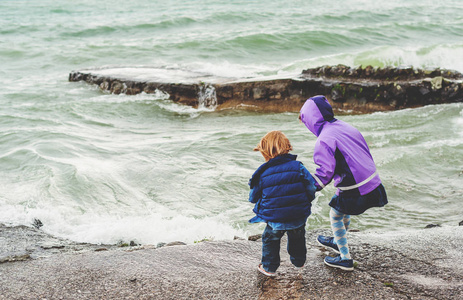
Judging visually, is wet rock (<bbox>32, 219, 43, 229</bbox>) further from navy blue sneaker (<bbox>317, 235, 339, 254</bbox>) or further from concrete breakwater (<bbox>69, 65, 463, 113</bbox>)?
concrete breakwater (<bbox>69, 65, 463, 113</bbox>)

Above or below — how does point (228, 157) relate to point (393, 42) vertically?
below

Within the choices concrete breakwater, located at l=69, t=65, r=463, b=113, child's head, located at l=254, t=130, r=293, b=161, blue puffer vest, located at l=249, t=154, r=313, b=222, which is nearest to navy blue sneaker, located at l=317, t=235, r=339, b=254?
blue puffer vest, located at l=249, t=154, r=313, b=222

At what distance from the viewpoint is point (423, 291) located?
3.53m

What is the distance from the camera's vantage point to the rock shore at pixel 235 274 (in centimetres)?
362

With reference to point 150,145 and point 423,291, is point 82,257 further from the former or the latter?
point 150,145

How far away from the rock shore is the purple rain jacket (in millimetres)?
770

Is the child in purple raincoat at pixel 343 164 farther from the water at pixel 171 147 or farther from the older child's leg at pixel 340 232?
the water at pixel 171 147

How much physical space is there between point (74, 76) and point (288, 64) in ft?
27.9

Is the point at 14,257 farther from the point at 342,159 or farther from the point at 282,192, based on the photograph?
the point at 342,159

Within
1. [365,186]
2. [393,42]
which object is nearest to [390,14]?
[393,42]

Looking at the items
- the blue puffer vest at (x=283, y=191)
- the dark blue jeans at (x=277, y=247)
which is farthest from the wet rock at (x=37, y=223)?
the blue puffer vest at (x=283, y=191)

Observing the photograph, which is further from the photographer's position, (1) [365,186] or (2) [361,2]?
(2) [361,2]

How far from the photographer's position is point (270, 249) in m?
3.78

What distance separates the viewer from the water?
6297 mm
